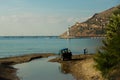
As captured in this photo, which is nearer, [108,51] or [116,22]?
[108,51]

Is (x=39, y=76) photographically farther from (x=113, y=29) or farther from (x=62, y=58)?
(x=62, y=58)

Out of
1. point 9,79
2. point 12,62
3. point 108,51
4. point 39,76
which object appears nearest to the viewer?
point 108,51

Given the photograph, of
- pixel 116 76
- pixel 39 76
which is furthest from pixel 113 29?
pixel 116 76

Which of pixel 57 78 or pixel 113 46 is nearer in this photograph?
pixel 113 46

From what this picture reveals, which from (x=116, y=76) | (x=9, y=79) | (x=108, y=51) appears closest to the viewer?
(x=116, y=76)

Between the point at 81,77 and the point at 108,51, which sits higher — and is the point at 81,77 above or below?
below

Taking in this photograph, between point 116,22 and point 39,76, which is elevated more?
point 116,22

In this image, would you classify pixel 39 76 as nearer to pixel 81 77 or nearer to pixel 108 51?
pixel 81 77

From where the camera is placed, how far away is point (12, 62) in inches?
2675

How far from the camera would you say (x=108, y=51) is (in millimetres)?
35250

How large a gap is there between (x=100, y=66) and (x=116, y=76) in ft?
10.4

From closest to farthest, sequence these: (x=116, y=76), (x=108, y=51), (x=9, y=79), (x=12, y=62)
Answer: (x=116, y=76) → (x=108, y=51) → (x=9, y=79) → (x=12, y=62)

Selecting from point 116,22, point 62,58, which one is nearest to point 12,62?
point 62,58

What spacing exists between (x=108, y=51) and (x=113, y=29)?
40.9 ft
